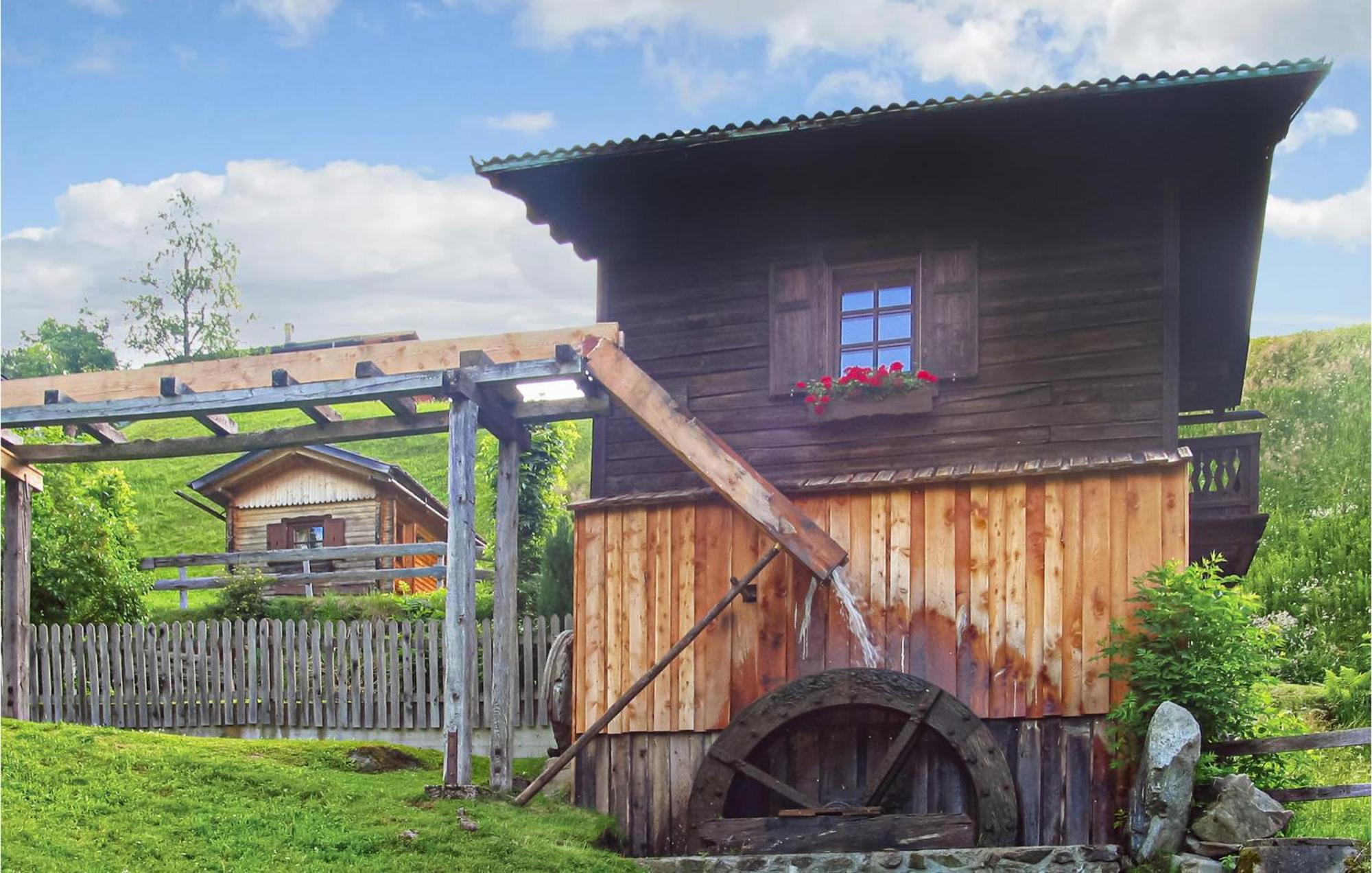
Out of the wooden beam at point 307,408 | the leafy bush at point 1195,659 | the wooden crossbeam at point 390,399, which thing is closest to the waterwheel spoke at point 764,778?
the leafy bush at point 1195,659

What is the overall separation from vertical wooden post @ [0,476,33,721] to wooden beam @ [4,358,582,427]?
1.34 metres

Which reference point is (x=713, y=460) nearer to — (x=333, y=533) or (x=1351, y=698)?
(x=1351, y=698)

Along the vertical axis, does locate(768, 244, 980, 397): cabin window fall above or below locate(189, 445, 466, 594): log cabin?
above

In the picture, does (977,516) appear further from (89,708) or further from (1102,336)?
(89,708)

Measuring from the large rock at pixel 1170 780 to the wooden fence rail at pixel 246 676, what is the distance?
304 inches

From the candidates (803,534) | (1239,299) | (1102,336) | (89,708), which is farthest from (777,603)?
(89,708)

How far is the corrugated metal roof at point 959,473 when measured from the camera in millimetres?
10641

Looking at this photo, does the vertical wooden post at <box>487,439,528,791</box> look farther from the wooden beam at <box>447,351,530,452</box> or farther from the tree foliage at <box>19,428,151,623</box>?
the tree foliage at <box>19,428,151,623</box>

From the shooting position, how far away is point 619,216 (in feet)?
43.4

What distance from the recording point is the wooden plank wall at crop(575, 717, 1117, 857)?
1033 cm

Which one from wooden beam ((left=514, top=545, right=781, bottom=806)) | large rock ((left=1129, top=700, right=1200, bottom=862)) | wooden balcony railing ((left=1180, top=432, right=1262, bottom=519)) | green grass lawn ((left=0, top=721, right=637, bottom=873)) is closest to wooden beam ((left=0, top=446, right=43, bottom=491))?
green grass lawn ((left=0, top=721, right=637, bottom=873))

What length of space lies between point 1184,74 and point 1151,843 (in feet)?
19.1

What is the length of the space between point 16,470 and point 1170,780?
1156 centimetres

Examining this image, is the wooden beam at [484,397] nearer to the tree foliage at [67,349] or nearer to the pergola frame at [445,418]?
the pergola frame at [445,418]
